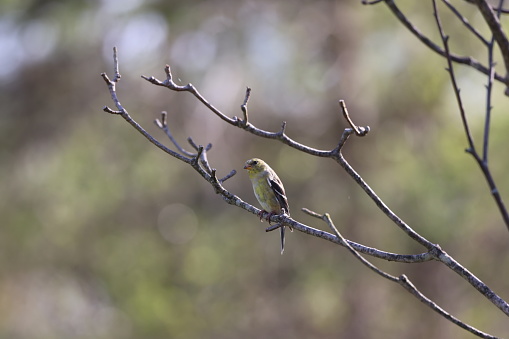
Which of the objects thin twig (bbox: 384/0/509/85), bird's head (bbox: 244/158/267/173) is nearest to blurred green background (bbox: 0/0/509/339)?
bird's head (bbox: 244/158/267/173)

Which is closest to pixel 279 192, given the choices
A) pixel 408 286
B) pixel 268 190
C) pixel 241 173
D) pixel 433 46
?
pixel 268 190

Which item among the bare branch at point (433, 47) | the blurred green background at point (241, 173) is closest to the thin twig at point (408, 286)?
the bare branch at point (433, 47)

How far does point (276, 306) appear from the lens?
44.7 feet

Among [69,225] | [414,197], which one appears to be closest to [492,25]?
[414,197]

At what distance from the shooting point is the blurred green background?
493 inches

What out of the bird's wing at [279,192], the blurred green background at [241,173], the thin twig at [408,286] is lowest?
the thin twig at [408,286]

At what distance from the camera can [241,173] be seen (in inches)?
481

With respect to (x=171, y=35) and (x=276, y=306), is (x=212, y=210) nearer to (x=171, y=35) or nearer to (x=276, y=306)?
(x=276, y=306)

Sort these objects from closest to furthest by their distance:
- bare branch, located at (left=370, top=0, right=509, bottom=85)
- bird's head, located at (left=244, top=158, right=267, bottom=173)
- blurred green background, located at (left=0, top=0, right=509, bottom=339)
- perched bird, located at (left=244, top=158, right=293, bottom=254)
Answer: bare branch, located at (left=370, top=0, right=509, bottom=85) < perched bird, located at (left=244, top=158, right=293, bottom=254) < bird's head, located at (left=244, top=158, right=267, bottom=173) < blurred green background, located at (left=0, top=0, right=509, bottom=339)

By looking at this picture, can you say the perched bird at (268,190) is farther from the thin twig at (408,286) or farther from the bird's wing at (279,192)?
the thin twig at (408,286)

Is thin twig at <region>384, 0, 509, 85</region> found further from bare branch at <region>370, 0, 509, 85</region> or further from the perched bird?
the perched bird

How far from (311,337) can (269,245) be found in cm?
182

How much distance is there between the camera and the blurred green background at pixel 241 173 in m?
12.5

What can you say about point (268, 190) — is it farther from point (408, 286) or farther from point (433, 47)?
point (408, 286)
